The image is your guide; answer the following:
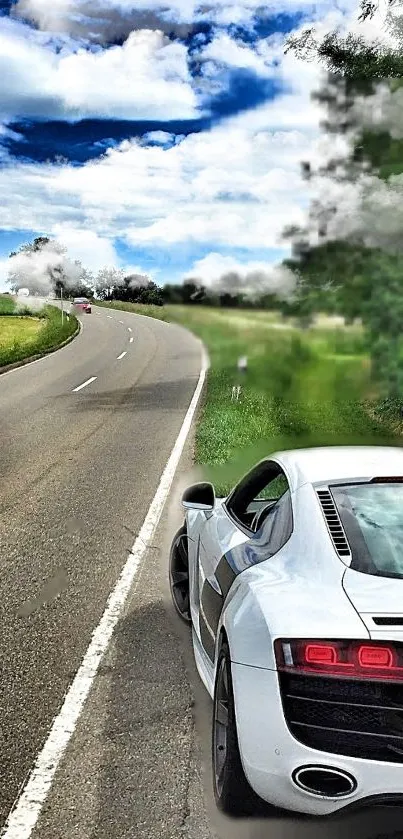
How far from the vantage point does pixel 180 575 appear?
19.2 feet

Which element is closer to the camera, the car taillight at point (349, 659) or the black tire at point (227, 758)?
the car taillight at point (349, 659)

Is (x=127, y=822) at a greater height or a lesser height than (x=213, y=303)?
lesser

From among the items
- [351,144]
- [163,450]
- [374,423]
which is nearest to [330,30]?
→ [351,144]

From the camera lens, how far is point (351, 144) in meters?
11.5

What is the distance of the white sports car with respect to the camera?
2.87 meters

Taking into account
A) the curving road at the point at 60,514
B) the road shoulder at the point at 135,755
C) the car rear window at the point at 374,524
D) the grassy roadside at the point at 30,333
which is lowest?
the grassy roadside at the point at 30,333

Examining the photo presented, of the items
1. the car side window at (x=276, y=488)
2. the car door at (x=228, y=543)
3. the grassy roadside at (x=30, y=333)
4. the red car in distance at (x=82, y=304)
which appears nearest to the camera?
the car door at (x=228, y=543)

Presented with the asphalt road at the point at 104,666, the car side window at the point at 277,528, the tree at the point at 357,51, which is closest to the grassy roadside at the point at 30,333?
the tree at the point at 357,51

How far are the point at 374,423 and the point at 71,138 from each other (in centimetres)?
2621

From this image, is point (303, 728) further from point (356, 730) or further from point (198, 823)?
point (198, 823)

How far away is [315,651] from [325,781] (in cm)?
45

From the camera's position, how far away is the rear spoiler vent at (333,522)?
333cm

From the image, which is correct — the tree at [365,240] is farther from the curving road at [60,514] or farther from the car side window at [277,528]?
the car side window at [277,528]

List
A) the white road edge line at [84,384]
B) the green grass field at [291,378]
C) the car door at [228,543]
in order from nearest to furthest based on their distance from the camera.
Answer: the car door at [228,543]
the green grass field at [291,378]
the white road edge line at [84,384]
